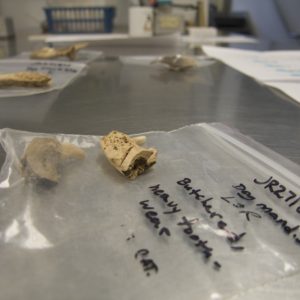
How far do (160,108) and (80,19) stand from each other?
47.4 inches

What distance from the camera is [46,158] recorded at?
0.32 meters

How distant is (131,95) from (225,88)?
0.63 ft

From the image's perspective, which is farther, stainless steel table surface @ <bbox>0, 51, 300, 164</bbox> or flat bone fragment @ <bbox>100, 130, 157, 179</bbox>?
stainless steel table surface @ <bbox>0, 51, 300, 164</bbox>

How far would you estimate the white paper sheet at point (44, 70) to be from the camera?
0.59m

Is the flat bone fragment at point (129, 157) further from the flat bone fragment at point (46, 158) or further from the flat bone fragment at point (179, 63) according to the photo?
the flat bone fragment at point (179, 63)

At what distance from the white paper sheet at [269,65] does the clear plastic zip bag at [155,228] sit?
1.05 feet

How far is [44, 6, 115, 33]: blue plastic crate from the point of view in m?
1.53

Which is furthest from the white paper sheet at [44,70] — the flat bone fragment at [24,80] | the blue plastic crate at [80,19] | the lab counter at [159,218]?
the blue plastic crate at [80,19]

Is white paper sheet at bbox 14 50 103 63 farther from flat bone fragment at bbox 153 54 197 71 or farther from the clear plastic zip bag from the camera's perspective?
the clear plastic zip bag

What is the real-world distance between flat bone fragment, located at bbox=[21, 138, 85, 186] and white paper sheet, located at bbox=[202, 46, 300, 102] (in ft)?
1.31

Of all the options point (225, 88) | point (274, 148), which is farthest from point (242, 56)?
point (274, 148)

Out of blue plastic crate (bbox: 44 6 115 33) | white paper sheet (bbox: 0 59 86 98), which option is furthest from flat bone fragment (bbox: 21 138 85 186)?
blue plastic crate (bbox: 44 6 115 33)

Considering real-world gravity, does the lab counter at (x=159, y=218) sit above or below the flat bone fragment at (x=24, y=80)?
below

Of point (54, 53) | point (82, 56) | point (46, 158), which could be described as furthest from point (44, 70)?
point (46, 158)
